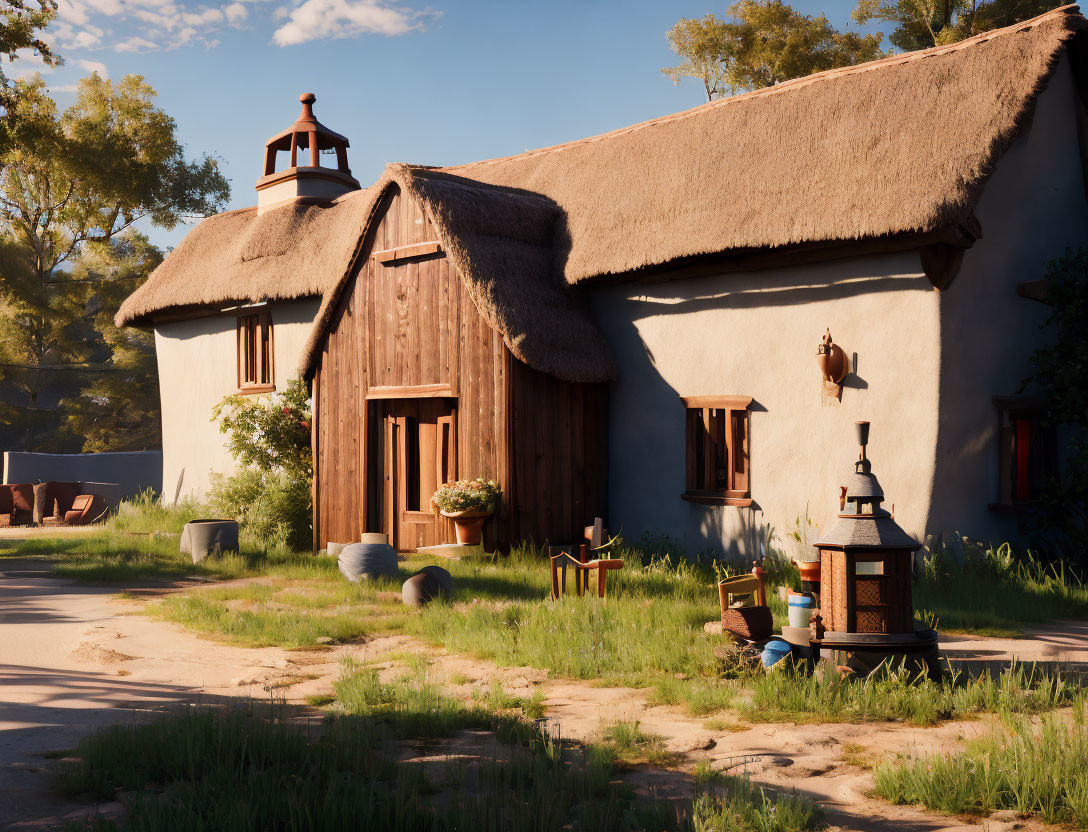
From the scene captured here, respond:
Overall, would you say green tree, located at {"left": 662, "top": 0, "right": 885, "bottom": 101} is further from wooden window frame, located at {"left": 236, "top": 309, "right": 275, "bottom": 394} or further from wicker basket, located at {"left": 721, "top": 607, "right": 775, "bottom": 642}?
wicker basket, located at {"left": 721, "top": 607, "right": 775, "bottom": 642}

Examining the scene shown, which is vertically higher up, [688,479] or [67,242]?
[67,242]

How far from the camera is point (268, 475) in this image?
47.8 ft

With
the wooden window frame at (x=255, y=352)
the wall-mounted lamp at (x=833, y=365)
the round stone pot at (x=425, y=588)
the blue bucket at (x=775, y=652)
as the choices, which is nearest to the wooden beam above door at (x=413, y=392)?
the round stone pot at (x=425, y=588)

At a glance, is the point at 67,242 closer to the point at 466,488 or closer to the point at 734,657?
the point at 466,488

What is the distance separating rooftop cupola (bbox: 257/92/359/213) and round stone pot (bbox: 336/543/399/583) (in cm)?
937

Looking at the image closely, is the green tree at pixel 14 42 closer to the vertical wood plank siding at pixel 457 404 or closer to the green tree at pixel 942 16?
the vertical wood plank siding at pixel 457 404

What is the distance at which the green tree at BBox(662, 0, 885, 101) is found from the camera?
2391 centimetres

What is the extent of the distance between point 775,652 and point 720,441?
551 cm

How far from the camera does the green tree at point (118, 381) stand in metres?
31.1

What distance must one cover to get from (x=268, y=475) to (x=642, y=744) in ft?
35.6

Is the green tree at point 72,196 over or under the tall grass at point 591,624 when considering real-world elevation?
over

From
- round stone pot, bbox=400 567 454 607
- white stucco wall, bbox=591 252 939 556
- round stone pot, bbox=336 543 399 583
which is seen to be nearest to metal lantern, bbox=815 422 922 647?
white stucco wall, bbox=591 252 939 556

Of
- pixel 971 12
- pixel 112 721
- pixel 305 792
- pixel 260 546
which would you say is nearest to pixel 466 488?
pixel 260 546

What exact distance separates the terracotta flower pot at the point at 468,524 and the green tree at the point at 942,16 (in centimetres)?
1596
